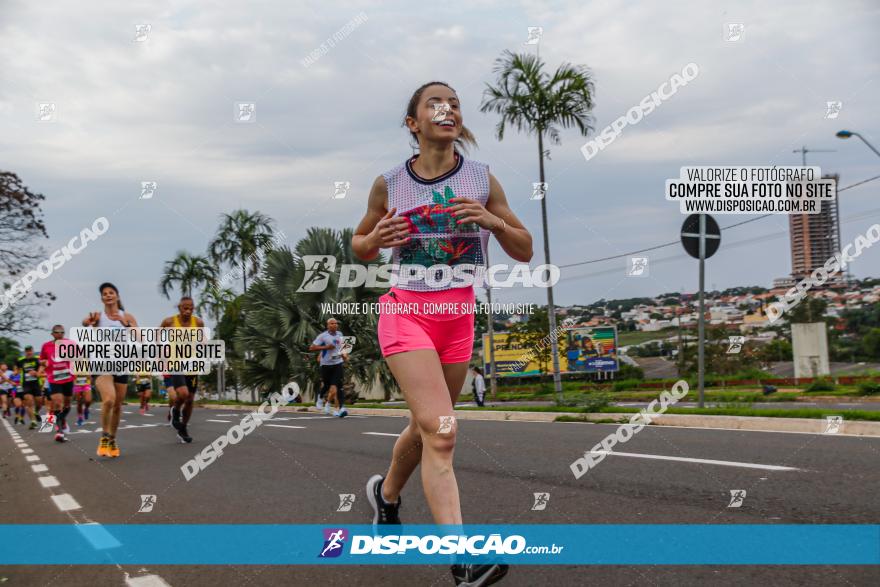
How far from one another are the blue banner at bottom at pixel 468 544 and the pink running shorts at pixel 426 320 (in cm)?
76

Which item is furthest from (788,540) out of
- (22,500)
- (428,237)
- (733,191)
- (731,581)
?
(733,191)

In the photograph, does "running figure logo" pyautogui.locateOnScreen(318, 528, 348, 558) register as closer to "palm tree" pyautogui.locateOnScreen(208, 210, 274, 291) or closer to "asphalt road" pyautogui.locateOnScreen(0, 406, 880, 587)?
"asphalt road" pyautogui.locateOnScreen(0, 406, 880, 587)

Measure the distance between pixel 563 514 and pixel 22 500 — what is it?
457 centimetres

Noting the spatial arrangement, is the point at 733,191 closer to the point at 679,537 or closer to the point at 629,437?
the point at 629,437

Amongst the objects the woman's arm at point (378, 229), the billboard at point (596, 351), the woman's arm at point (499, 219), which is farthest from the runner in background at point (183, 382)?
the billboard at point (596, 351)

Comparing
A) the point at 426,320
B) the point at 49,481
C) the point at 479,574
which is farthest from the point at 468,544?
the point at 49,481

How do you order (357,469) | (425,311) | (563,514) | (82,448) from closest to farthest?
(425,311)
(563,514)
(357,469)
(82,448)

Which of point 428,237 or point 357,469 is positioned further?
point 357,469

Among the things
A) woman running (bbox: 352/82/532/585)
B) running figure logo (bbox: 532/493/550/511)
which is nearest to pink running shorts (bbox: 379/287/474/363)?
woman running (bbox: 352/82/532/585)

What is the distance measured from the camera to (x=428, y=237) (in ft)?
10.6

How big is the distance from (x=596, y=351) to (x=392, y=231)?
61.1 m

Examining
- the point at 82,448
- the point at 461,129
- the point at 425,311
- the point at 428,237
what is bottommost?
the point at 82,448
